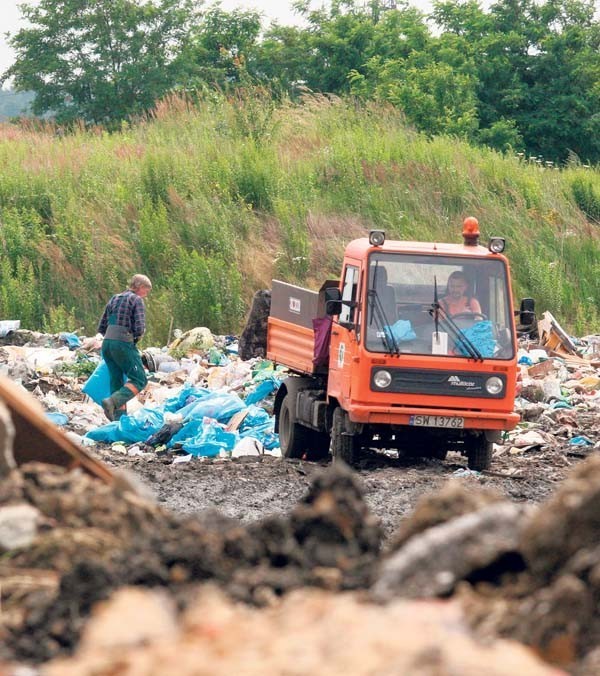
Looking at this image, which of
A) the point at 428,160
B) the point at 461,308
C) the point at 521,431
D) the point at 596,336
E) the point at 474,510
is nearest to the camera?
the point at 474,510

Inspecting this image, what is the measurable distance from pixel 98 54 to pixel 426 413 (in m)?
43.3

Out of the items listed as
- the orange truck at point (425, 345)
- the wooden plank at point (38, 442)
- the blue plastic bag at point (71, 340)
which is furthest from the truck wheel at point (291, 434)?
the wooden plank at point (38, 442)

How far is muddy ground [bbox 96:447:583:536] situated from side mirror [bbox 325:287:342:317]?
1.49m

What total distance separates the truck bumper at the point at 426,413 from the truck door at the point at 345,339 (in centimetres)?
28

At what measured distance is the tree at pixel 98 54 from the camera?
52281 millimetres

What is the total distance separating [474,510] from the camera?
4121 millimetres

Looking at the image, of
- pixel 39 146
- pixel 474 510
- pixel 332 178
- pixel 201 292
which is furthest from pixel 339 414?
pixel 39 146

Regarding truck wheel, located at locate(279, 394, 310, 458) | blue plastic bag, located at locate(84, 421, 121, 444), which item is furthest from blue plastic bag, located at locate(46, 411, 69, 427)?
truck wheel, located at locate(279, 394, 310, 458)

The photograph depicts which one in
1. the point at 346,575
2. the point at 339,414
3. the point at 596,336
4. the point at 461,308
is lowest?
the point at 596,336

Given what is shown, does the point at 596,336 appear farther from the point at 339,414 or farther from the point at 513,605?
the point at 513,605

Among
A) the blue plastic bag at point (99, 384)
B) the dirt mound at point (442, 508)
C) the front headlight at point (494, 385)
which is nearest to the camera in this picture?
the dirt mound at point (442, 508)

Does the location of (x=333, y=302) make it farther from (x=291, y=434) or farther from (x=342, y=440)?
(x=291, y=434)

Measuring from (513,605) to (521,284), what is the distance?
73.4ft

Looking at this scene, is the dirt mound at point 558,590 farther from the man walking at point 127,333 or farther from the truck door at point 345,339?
the man walking at point 127,333
